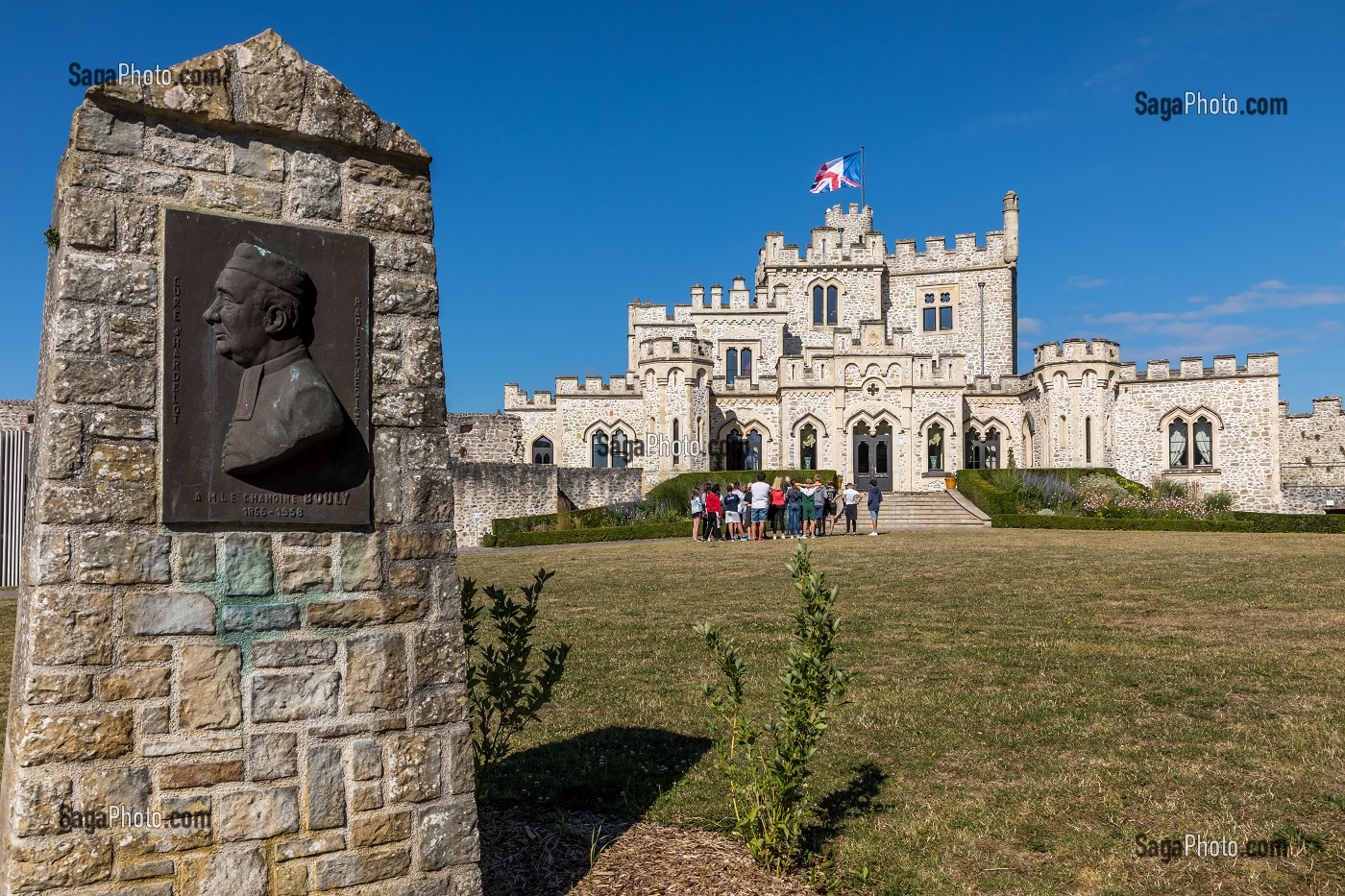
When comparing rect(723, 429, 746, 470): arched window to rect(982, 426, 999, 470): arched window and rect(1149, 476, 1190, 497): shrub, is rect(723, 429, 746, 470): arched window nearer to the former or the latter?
rect(982, 426, 999, 470): arched window

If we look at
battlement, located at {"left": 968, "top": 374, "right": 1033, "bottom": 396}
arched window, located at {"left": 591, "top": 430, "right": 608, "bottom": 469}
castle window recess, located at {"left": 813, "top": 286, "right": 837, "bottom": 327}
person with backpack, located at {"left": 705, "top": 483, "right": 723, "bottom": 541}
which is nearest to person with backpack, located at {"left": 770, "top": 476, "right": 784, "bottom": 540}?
person with backpack, located at {"left": 705, "top": 483, "right": 723, "bottom": 541}

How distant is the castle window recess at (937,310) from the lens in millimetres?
49844

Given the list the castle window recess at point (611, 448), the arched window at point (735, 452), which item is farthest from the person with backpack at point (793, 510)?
the castle window recess at point (611, 448)

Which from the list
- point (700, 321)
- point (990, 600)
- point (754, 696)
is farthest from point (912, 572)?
point (700, 321)

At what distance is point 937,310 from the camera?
164ft

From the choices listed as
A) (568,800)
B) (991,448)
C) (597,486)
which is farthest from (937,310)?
(568,800)

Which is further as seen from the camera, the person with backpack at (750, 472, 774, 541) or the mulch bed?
the person with backpack at (750, 472, 774, 541)

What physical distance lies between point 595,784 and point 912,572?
10567 millimetres

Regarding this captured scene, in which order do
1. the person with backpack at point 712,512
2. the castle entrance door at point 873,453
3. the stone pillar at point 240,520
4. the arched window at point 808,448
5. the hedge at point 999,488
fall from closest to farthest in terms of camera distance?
the stone pillar at point 240,520
the person with backpack at point 712,512
the hedge at point 999,488
the castle entrance door at point 873,453
the arched window at point 808,448

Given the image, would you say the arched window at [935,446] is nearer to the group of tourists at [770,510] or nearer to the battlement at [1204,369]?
the battlement at [1204,369]

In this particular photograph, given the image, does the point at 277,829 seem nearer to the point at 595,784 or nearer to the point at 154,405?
the point at 154,405

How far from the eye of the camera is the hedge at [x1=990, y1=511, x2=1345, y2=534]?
1021 inches

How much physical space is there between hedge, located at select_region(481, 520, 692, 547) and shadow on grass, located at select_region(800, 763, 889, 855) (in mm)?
20802

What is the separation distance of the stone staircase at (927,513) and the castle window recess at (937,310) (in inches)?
703
